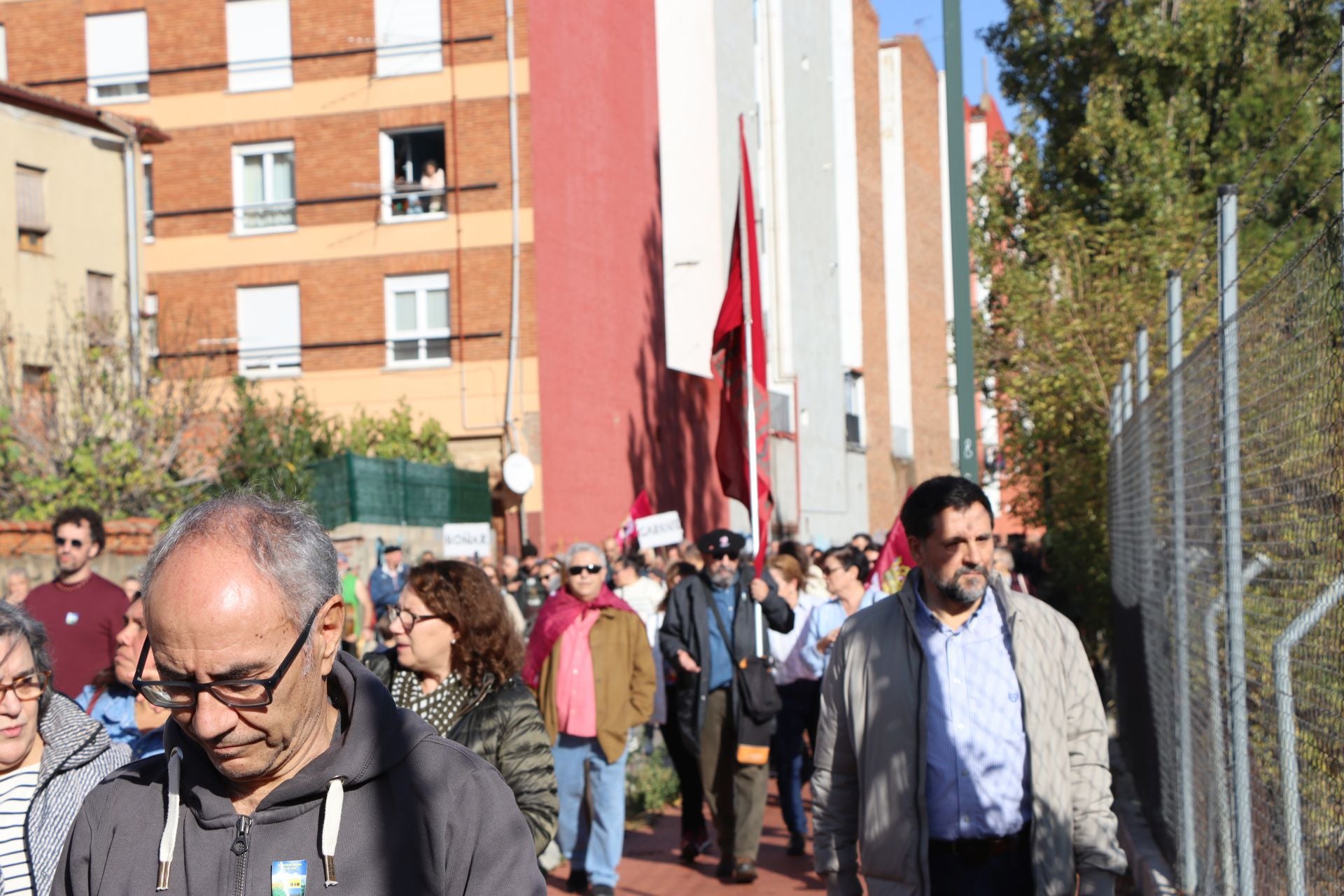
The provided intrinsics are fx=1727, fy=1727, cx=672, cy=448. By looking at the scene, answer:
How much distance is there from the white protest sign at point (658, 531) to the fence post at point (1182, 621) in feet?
37.0

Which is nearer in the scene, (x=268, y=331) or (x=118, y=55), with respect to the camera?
(x=268, y=331)

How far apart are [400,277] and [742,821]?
20.6m

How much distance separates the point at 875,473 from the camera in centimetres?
5300

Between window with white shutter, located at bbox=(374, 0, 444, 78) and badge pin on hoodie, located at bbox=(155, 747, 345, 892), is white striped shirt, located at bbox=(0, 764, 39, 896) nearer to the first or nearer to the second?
Result: badge pin on hoodie, located at bbox=(155, 747, 345, 892)

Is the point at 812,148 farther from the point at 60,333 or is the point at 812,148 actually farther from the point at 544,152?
the point at 60,333

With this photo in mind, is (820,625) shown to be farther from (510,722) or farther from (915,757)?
(915,757)

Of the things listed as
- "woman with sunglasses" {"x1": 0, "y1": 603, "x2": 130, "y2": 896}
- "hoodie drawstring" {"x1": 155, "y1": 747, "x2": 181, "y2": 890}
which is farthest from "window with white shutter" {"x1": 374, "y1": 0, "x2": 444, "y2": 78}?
"hoodie drawstring" {"x1": 155, "y1": 747, "x2": 181, "y2": 890}

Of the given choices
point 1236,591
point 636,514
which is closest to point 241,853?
point 1236,591

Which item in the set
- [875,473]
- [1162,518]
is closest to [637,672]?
[1162,518]

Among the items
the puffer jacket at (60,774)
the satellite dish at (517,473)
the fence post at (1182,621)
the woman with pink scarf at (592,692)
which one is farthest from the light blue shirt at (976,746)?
the satellite dish at (517,473)

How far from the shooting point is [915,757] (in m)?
5.09

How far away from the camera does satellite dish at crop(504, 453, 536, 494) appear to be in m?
28.2

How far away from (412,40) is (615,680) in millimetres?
22023

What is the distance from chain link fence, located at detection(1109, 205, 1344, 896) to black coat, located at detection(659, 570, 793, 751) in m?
3.16
